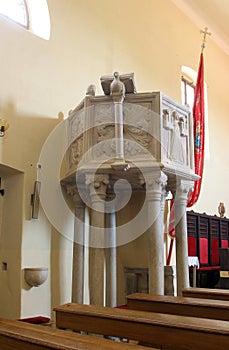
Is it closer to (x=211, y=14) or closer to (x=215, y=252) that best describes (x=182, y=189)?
(x=215, y=252)

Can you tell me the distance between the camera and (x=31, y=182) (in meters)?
4.30

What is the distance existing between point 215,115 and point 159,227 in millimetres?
5528

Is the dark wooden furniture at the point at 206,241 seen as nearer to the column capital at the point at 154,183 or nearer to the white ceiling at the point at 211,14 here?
the column capital at the point at 154,183

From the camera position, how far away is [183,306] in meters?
2.38

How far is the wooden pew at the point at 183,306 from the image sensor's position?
7.42 feet

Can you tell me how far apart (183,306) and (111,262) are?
2424mm

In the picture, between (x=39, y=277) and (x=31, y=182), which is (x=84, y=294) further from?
(x=31, y=182)

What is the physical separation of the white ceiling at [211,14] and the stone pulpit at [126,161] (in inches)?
183

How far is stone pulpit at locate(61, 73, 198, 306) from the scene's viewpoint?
12.6 ft

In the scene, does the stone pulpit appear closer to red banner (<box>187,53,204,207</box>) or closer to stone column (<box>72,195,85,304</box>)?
stone column (<box>72,195,85,304</box>)

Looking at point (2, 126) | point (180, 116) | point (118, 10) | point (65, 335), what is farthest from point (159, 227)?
point (118, 10)

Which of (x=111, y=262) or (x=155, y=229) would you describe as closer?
(x=155, y=229)

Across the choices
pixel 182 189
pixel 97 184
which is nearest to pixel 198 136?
pixel 182 189

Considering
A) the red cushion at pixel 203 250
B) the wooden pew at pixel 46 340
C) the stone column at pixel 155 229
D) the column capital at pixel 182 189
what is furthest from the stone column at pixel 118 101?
the red cushion at pixel 203 250
